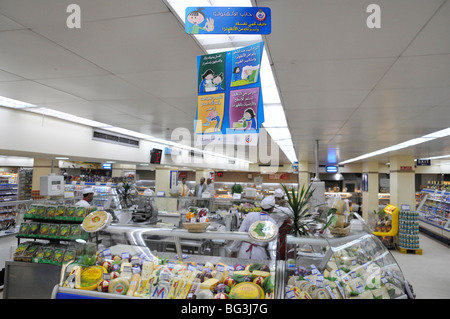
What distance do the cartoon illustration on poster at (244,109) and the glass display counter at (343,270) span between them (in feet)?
3.75

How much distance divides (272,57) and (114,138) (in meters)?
Result: 6.59

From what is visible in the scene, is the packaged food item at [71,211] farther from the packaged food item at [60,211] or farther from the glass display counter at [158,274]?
the glass display counter at [158,274]

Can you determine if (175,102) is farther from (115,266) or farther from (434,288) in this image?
(434,288)

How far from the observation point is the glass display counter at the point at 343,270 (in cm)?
229

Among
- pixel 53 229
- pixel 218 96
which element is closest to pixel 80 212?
pixel 53 229

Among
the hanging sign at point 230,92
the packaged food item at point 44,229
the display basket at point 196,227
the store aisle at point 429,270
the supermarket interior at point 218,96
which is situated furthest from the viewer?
the store aisle at point 429,270

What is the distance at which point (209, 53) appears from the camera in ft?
8.46

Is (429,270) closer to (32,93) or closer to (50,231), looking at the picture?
(50,231)

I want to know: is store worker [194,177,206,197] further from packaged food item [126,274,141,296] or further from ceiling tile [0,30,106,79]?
packaged food item [126,274,141,296]

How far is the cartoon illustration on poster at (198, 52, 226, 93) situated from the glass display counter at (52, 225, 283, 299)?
4.55ft

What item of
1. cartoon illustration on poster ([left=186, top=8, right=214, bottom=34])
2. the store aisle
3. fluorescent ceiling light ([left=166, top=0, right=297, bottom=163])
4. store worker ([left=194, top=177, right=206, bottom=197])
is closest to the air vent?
store worker ([left=194, top=177, right=206, bottom=197])

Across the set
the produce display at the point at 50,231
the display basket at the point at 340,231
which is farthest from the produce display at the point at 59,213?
the display basket at the point at 340,231

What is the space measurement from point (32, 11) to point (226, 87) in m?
1.52

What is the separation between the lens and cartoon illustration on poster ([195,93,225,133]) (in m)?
2.64
